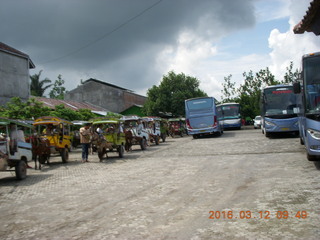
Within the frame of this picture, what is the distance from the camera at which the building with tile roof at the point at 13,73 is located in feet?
98.4

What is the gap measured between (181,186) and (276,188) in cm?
225

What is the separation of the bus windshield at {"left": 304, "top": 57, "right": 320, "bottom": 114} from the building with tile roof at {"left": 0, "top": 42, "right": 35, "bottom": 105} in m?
26.4

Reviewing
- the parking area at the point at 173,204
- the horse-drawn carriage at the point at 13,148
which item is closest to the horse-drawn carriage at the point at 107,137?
the horse-drawn carriage at the point at 13,148

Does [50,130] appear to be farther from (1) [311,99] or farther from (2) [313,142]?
(2) [313,142]

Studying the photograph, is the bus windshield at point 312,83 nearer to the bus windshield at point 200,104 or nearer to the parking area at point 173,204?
the parking area at point 173,204

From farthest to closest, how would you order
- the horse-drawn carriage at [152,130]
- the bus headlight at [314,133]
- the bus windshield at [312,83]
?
1. the horse-drawn carriage at [152,130]
2. the bus windshield at [312,83]
3. the bus headlight at [314,133]

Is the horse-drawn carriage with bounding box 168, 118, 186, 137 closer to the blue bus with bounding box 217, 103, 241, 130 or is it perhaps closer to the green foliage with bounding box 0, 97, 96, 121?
the blue bus with bounding box 217, 103, 241, 130

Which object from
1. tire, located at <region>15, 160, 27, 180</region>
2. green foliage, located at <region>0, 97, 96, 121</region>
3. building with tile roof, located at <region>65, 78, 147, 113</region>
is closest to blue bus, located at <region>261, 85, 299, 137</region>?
tire, located at <region>15, 160, 27, 180</region>

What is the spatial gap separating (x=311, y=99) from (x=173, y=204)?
6110mm

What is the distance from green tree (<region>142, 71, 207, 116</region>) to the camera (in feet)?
167

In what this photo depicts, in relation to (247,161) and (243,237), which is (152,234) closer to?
(243,237)

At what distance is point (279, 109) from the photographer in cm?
2059

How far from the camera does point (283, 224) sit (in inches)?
197

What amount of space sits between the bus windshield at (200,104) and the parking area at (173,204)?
17.2 metres
